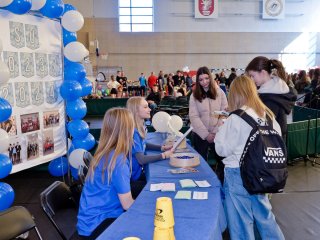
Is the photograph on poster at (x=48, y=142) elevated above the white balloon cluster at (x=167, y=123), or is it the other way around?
the white balloon cluster at (x=167, y=123)

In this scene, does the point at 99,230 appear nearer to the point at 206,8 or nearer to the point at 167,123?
the point at 167,123

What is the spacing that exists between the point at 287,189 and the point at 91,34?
58.4 ft

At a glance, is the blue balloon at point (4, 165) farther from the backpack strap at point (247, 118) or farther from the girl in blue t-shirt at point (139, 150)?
the backpack strap at point (247, 118)

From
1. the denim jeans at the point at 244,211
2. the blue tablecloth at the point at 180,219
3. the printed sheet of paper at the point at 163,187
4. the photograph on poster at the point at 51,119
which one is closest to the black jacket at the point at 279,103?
the denim jeans at the point at 244,211

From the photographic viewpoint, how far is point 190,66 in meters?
20.5

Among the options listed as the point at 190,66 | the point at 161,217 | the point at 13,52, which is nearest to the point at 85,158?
the point at 13,52

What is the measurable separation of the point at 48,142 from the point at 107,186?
2426 millimetres

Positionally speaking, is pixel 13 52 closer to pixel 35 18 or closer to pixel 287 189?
pixel 35 18

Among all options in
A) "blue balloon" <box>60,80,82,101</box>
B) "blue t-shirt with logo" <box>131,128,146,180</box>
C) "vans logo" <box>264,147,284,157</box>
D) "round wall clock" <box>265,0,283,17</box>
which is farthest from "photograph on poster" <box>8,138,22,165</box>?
"round wall clock" <box>265,0,283,17</box>

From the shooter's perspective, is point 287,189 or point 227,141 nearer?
point 227,141

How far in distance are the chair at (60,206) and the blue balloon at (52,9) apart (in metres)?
2.34

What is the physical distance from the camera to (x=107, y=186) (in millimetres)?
2172

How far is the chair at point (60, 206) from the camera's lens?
2.22 m

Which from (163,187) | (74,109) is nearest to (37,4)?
(74,109)
